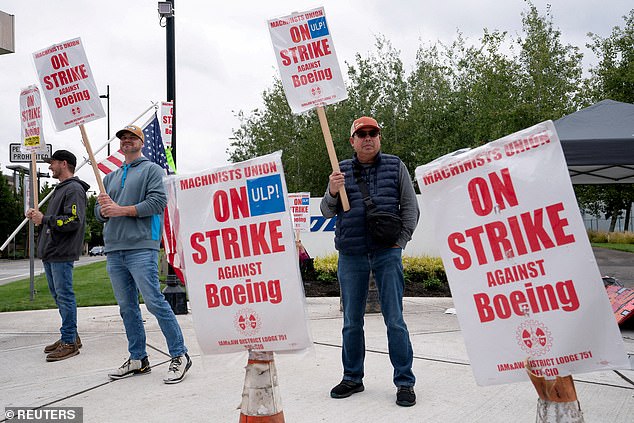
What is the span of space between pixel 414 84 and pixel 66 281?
21.1 metres

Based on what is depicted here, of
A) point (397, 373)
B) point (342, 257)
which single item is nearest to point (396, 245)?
point (342, 257)

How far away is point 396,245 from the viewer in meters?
4.01

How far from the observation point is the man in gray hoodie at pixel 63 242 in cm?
554

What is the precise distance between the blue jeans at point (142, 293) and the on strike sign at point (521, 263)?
9.37 ft

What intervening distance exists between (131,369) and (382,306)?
214 centimetres

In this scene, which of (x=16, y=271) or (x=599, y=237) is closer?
(x=16, y=271)

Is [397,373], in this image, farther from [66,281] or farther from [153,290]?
[66,281]

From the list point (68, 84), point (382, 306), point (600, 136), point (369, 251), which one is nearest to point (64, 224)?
point (68, 84)

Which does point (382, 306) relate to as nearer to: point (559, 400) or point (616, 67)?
point (559, 400)

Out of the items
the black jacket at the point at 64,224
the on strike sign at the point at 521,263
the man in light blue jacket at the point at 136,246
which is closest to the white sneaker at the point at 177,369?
the man in light blue jacket at the point at 136,246

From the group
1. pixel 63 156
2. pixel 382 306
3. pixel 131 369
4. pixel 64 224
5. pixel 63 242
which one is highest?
pixel 63 156

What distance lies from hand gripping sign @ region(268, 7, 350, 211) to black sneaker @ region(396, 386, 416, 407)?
1240 millimetres

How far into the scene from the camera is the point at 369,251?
4039 mm

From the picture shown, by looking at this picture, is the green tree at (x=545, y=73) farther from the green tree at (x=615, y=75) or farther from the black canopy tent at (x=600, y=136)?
the black canopy tent at (x=600, y=136)
